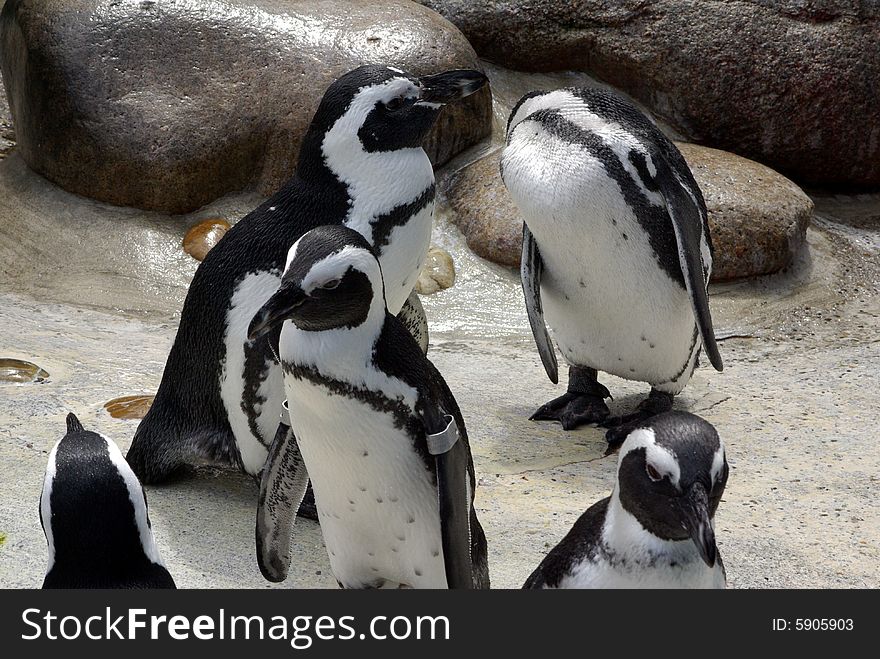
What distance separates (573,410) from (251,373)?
4.98ft

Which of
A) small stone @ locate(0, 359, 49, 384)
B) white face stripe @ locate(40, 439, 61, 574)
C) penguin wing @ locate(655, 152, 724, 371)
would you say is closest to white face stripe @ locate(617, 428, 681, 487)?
white face stripe @ locate(40, 439, 61, 574)

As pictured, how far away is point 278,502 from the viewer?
2514 mm

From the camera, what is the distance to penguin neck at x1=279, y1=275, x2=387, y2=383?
84.2 inches

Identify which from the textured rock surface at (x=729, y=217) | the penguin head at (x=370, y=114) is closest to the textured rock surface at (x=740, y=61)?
the textured rock surface at (x=729, y=217)

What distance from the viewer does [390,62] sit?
5.92 metres

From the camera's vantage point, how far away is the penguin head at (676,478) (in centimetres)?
181

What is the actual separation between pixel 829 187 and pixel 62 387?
15.0ft

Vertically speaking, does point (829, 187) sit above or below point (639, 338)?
below

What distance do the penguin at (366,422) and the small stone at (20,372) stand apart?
1.84 m

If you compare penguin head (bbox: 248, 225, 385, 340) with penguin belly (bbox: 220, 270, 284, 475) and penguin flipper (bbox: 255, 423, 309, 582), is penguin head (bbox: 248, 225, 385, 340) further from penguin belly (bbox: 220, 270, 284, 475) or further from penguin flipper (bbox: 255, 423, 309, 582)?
penguin belly (bbox: 220, 270, 284, 475)

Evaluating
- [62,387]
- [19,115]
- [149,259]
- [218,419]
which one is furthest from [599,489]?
[19,115]

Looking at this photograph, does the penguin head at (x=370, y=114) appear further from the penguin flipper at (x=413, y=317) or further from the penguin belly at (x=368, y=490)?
the penguin belly at (x=368, y=490)

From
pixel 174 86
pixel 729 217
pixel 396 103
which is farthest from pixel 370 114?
pixel 174 86

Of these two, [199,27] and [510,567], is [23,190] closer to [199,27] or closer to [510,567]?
[199,27]
